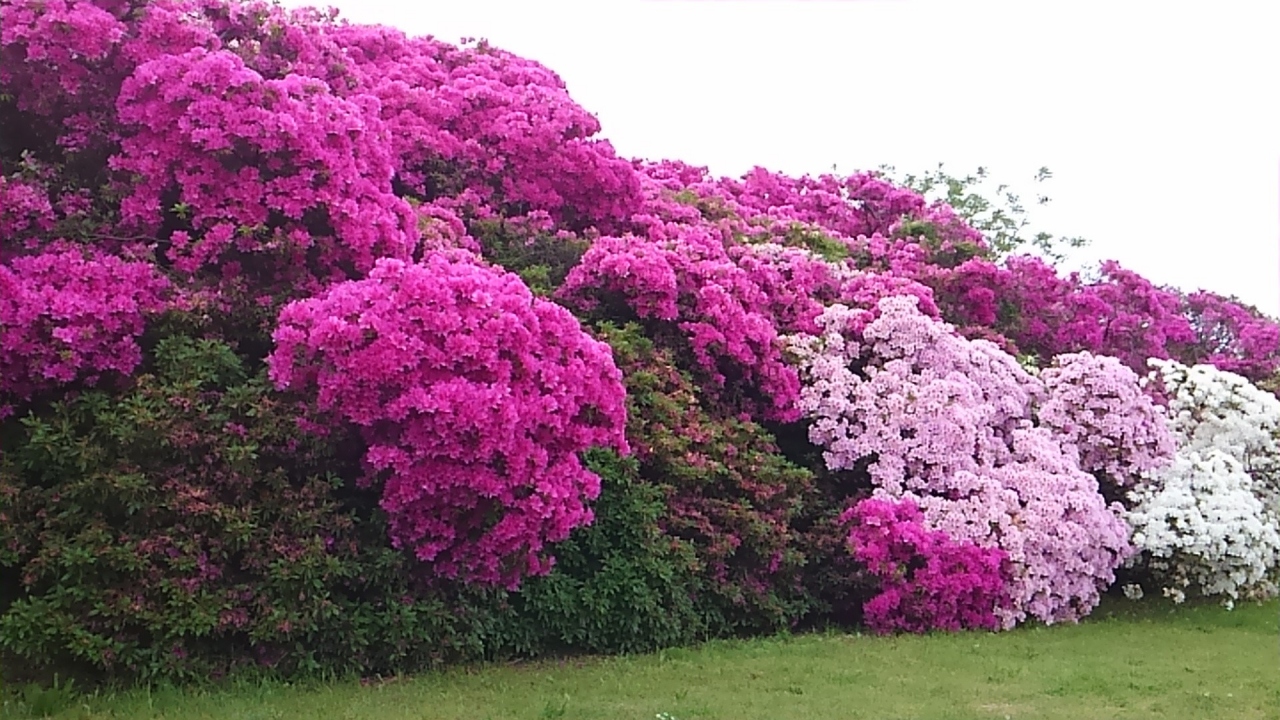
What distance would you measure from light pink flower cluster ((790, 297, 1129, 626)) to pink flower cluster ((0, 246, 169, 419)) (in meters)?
4.98

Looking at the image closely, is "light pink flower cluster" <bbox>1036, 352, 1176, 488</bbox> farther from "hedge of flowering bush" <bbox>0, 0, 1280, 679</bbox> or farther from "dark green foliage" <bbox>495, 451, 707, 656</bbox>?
"dark green foliage" <bbox>495, 451, 707, 656</bbox>

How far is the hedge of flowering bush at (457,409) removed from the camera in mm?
6172

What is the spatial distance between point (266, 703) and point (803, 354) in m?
5.19

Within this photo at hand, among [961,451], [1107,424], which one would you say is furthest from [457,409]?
[1107,424]

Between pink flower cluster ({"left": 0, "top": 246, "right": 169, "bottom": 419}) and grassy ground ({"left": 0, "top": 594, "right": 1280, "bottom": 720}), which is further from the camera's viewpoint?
pink flower cluster ({"left": 0, "top": 246, "right": 169, "bottom": 419})

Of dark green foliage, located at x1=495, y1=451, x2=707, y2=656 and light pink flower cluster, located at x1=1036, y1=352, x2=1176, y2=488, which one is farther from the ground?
light pink flower cluster, located at x1=1036, y1=352, x2=1176, y2=488

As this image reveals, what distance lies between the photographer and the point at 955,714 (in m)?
6.41

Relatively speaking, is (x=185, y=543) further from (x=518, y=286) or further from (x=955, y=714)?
(x=955, y=714)

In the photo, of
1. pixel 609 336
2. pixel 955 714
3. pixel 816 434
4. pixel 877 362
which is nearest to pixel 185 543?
pixel 609 336

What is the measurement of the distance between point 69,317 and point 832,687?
15.4 ft

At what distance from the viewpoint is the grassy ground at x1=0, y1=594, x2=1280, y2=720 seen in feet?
19.7

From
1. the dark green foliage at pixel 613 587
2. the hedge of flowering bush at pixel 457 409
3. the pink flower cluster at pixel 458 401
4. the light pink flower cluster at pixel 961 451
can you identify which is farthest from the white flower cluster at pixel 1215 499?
the pink flower cluster at pixel 458 401

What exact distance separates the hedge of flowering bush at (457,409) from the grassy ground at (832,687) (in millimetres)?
279

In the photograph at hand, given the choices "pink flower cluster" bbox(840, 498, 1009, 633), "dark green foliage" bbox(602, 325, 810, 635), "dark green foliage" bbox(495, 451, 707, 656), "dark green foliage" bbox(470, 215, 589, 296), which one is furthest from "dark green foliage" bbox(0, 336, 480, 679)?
"pink flower cluster" bbox(840, 498, 1009, 633)
